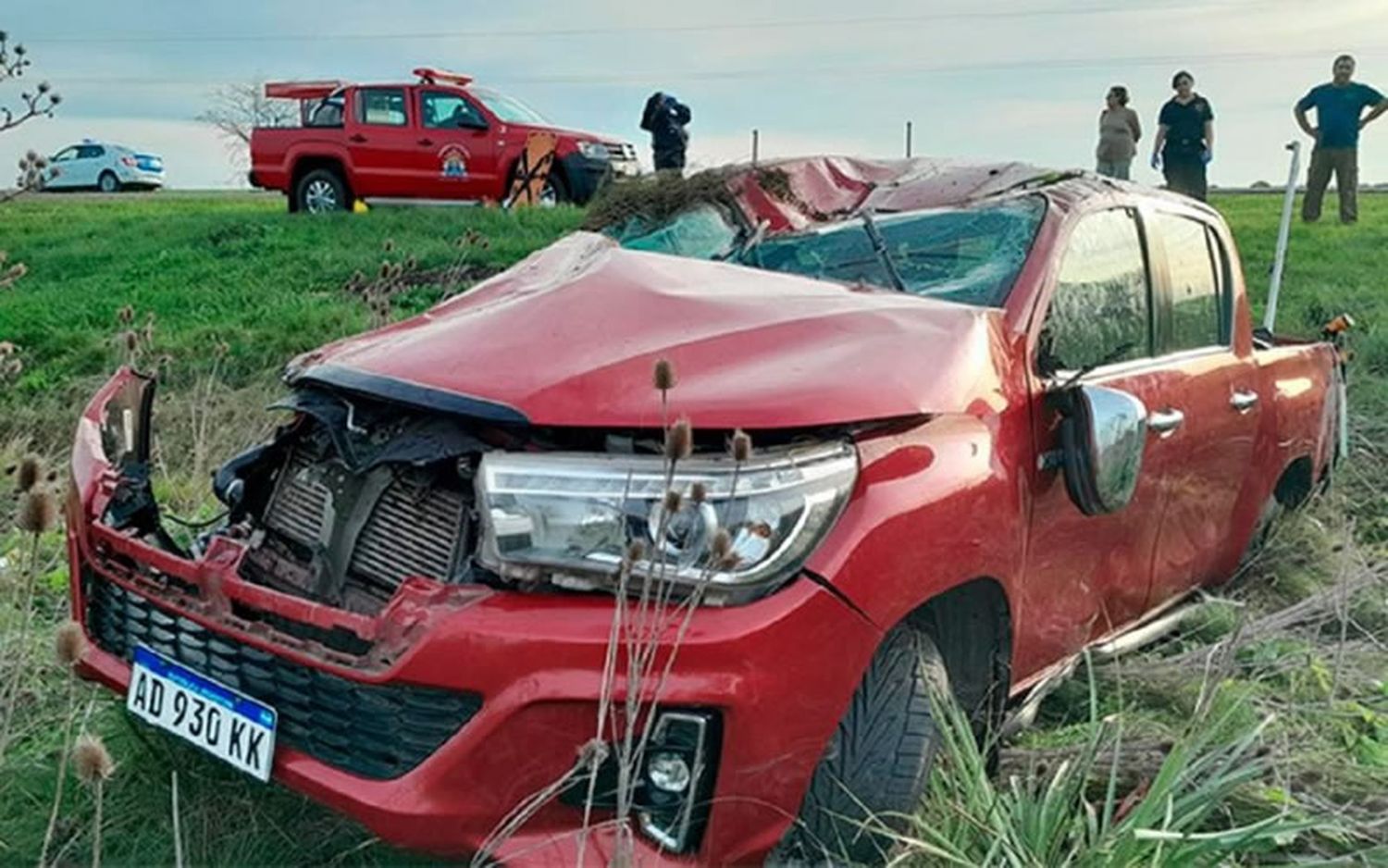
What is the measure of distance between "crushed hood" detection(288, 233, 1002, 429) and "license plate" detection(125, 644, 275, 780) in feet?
1.93

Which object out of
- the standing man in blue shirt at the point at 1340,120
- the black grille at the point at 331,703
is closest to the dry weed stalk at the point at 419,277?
the black grille at the point at 331,703

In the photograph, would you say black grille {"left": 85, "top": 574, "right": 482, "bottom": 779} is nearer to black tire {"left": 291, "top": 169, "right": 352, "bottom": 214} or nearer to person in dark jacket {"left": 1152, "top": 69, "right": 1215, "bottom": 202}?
person in dark jacket {"left": 1152, "top": 69, "right": 1215, "bottom": 202}

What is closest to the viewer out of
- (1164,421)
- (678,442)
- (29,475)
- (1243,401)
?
(29,475)

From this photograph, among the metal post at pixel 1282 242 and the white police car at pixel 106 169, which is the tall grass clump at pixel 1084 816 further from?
the white police car at pixel 106 169

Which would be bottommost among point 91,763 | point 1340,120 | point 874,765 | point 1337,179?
point 874,765

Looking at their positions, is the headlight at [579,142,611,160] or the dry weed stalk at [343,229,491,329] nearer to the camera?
the dry weed stalk at [343,229,491,329]

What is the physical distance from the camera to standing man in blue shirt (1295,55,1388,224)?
39.2 ft

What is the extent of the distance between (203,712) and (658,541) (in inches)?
40.0

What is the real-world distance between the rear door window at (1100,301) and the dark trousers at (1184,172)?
891 cm

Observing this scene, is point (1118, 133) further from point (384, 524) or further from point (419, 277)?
point (384, 524)

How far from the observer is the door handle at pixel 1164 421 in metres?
3.08

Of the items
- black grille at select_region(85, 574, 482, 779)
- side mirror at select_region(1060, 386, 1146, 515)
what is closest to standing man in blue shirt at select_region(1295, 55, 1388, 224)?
side mirror at select_region(1060, 386, 1146, 515)

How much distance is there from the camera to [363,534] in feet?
7.91

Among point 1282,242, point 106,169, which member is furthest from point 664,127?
point 106,169
